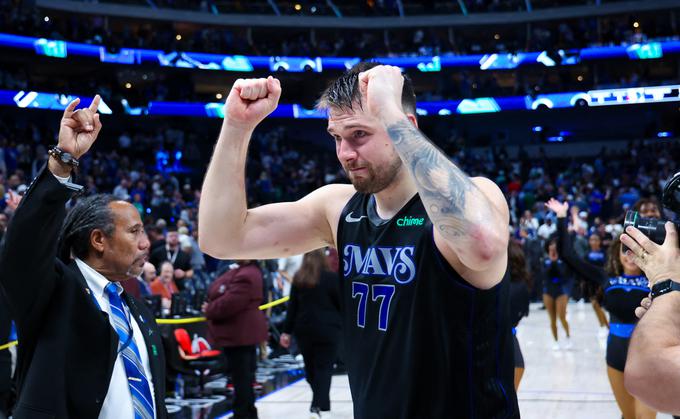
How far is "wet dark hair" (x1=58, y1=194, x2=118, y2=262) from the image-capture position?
3049mm

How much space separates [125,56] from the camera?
2964 cm

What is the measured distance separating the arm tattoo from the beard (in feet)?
0.88

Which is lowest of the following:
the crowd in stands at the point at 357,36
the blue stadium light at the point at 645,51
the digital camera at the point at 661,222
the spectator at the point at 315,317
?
the spectator at the point at 315,317

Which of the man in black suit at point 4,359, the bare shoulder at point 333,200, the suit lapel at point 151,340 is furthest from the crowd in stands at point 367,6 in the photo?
the bare shoulder at point 333,200

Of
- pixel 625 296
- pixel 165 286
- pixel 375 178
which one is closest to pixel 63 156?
pixel 375 178

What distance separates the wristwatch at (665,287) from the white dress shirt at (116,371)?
1.82 meters

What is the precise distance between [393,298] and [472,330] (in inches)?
8.8

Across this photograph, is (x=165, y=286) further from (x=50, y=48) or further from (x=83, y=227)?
(x=50, y=48)

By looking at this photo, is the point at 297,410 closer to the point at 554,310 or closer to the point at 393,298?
the point at 554,310

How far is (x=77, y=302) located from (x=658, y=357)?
1.86 metres

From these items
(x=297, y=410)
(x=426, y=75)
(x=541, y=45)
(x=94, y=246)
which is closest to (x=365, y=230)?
(x=94, y=246)

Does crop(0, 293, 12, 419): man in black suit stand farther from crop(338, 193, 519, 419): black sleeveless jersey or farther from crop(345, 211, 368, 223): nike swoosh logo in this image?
crop(338, 193, 519, 419): black sleeveless jersey

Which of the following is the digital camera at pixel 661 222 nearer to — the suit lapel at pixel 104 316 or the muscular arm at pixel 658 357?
the muscular arm at pixel 658 357

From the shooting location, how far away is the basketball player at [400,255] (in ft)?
6.06
